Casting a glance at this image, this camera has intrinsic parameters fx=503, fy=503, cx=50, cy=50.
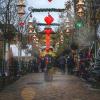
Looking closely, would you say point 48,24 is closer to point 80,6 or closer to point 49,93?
point 80,6

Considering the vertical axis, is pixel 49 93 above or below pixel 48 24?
below

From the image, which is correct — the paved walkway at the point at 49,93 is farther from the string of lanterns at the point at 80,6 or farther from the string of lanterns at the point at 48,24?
the string of lanterns at the point at 48,24

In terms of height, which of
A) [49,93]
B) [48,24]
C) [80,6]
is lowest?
[49,93]

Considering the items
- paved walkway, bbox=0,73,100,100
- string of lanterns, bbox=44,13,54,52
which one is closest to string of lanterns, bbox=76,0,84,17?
string of lanterns, bbox=44,13,54,52

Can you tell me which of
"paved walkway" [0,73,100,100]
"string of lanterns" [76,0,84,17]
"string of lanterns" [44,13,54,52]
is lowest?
"paved walkway" [0,73,100,100]

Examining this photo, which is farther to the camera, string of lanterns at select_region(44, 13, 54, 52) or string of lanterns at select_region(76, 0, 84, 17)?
string of lanterns at select_region(44, 13, 54, 52)

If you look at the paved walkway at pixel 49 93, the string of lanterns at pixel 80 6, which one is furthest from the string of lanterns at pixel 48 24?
the paved walkway at pixel 49 93

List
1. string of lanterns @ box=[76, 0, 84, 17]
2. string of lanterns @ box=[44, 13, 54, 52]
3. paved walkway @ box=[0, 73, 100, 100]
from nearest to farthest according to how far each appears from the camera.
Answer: paved walkway @ box=[0, 73, 100, 100], string of lanterns @ box=[76, 0, 84, 17], string of lanterns @ box=[44, 13, 54, 52]

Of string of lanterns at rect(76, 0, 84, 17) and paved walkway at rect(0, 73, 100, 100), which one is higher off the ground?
string of lanterns at rect(76, 0, 84, 17)

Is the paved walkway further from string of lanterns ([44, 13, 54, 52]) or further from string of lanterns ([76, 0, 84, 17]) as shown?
string of lanterns ([44, 13, 54, 52])

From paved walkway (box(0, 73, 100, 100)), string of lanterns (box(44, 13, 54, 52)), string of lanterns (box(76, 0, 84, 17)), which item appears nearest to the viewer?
paved walkway (box(0, 73, 100, 100))

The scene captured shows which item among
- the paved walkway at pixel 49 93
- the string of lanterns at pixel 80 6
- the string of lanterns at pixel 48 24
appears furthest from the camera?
the string of lanterns at pixel 48 24

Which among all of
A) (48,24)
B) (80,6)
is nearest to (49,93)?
(80,6)

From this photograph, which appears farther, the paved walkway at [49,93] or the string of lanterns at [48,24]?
the string of lanterns at [48,24]
